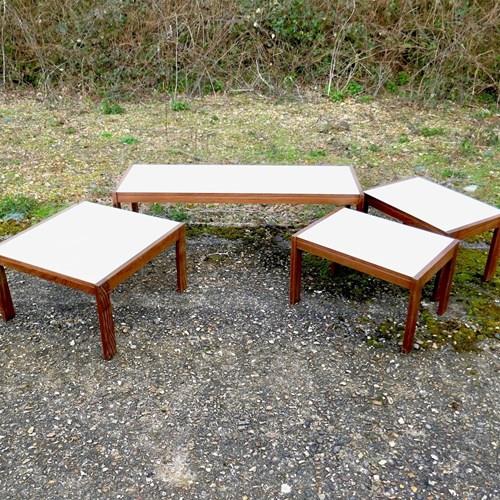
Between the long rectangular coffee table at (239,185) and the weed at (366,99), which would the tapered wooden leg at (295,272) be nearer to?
the long rectangular coffee table at (239,185)

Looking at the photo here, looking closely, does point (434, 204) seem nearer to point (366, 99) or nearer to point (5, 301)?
point (5, 301)

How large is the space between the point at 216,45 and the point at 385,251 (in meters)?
4.54

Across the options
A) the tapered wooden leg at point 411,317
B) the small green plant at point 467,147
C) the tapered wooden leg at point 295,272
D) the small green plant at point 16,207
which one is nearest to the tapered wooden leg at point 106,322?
the tapered wooden leg at point 295,272

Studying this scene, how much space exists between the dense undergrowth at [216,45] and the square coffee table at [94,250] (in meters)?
3.81

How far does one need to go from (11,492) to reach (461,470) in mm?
1493

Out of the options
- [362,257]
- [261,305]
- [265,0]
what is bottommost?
[261,305]

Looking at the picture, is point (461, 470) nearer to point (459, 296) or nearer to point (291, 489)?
point (291, 489)

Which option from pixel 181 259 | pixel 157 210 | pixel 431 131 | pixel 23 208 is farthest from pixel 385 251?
pixel 431 131

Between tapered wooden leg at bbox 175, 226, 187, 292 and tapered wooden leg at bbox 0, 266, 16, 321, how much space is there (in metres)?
0.80

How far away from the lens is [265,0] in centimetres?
645

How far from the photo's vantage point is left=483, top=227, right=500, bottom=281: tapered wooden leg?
2.96m

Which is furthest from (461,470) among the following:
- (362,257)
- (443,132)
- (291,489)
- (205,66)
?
(205,66)

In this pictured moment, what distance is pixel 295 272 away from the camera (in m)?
2.76

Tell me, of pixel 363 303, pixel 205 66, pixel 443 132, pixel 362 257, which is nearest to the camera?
pixel 362 257
